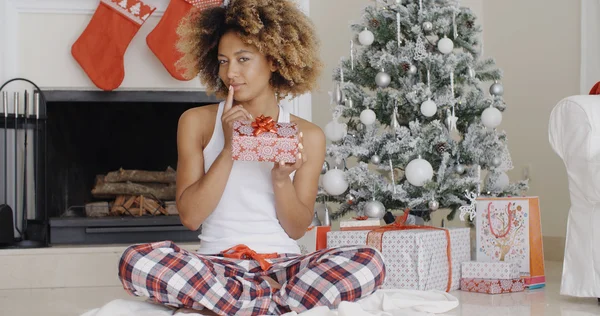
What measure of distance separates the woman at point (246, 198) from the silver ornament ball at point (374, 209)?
79 centimetres

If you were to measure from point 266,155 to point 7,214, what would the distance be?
5.49ft

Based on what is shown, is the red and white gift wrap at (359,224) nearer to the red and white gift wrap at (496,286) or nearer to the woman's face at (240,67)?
the red and white gift wrap at (496,286)

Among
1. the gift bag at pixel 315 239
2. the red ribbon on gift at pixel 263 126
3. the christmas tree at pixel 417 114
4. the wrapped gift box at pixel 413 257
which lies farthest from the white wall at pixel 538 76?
the red ribbon on gift at pixel 263 126

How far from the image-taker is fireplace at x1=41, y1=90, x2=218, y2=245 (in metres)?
3.24

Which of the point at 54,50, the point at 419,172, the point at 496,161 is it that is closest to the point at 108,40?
the point at 54,50

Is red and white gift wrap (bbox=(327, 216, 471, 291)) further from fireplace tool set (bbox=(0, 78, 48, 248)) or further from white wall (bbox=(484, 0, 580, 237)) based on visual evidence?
fireplace tool set (bbox=(0, 78, 48, 248))

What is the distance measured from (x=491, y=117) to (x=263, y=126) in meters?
1.30

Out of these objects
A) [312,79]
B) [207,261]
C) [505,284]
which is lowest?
[505,284]

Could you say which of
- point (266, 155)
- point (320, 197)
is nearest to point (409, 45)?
point (320, 197)

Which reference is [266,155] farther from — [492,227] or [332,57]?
[332,57]

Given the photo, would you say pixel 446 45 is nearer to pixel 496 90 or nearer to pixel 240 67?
pixel 496 90

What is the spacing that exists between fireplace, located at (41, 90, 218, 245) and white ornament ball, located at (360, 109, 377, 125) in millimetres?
766

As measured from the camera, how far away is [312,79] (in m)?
2.12

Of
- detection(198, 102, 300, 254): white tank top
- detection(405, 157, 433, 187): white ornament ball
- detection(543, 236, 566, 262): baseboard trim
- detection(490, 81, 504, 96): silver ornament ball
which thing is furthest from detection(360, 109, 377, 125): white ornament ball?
detection(543, 236, 566, 262): baseboard trim
